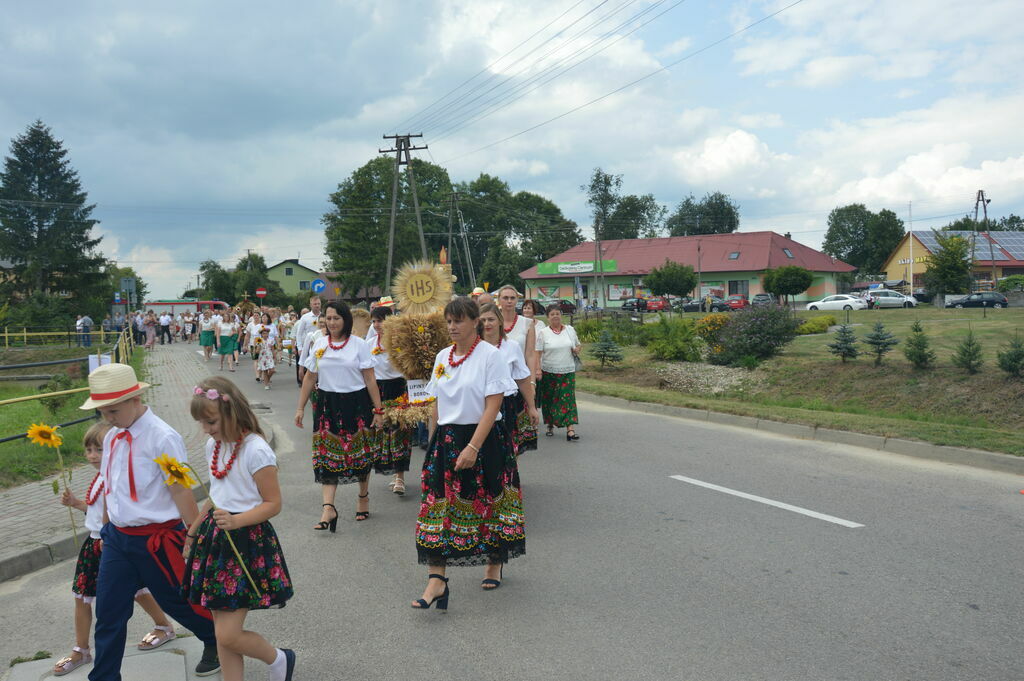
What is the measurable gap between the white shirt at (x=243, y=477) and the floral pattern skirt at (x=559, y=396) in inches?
277

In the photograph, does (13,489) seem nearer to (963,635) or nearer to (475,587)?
(475,587)

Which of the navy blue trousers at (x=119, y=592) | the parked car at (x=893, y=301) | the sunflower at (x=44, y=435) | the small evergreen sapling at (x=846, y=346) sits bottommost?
the navy blue trousers at (x=119, y=592)

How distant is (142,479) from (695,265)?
217 feet

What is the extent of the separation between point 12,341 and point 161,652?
3821 centimetres

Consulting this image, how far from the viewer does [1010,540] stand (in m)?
5.99

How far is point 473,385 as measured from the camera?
491 centimetres

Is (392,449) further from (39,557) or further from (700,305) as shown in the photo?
(700,305)

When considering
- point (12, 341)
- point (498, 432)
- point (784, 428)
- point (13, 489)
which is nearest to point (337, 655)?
point (498, 432)

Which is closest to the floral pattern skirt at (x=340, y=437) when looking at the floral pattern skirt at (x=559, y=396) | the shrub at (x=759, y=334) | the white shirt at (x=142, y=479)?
the white shirt at (x=142, y=479)

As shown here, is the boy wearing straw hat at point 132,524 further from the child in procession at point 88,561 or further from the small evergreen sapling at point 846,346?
the small evergreen sapling at point 846,346

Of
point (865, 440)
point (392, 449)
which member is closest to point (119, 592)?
point (392, 449)

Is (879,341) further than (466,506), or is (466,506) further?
(879,341)

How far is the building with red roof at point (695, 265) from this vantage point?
6462cm

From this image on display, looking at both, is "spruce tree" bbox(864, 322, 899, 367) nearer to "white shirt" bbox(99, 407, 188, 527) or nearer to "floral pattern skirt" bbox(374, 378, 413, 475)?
"floral pattern skirt" bbox(374, 378, 413, 475)
